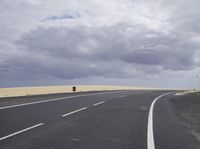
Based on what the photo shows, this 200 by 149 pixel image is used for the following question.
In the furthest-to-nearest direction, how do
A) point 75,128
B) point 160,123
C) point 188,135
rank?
point 160,123
point 75,128
point 188,135

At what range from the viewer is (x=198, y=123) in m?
14.0

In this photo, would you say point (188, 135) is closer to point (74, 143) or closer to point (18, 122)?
point (74, 143)

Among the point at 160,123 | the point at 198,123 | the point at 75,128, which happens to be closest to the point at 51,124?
the point at 75,128

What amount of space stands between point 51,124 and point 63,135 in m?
2.42

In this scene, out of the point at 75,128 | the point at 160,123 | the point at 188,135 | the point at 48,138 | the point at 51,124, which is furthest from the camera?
the point at 160,123

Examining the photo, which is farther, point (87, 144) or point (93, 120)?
point (93, 120)

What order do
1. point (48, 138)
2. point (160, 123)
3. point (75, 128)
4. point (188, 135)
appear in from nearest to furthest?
point (48, 138) → point (188, 135) → point (75, 128) → point (160, 123)

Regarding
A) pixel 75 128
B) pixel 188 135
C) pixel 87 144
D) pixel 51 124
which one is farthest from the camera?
pixel 51 124

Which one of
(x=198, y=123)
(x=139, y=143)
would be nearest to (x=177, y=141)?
(x=139, y=143)

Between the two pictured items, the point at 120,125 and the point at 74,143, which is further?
the point at 120,125

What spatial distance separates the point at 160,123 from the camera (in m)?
13.4

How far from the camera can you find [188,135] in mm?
10703

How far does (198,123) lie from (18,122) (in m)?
7.67

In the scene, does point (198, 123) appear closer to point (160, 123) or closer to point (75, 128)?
point (160, 123)
